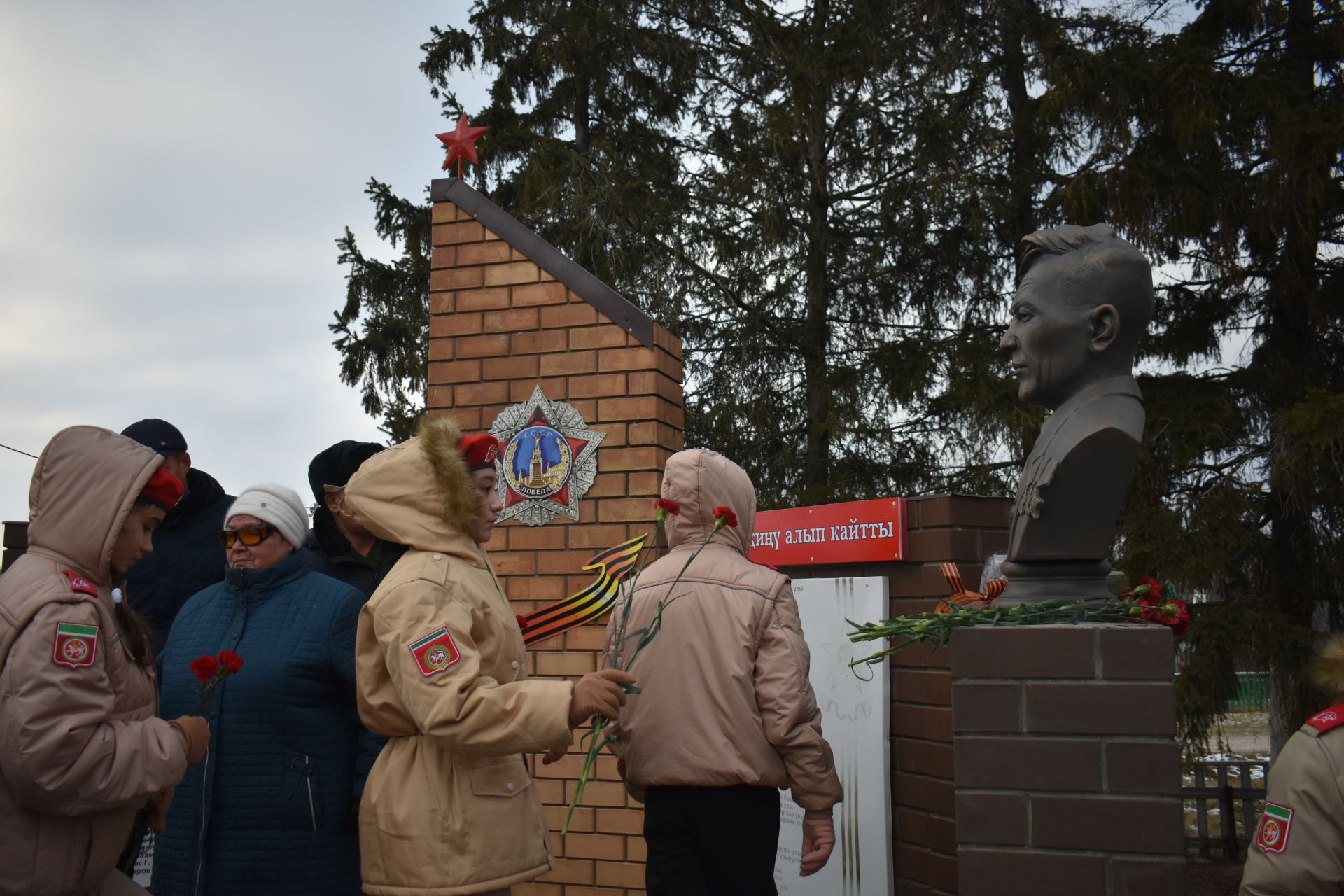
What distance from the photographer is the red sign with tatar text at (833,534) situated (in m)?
4.71

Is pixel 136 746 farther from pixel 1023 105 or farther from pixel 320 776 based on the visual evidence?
pixel 1023 105

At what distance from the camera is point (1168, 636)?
257cm

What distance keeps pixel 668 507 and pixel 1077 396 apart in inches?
45.5

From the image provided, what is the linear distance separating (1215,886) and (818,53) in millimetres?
7865

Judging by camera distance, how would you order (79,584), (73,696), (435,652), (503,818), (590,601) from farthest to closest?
(590,601) < (503,818) < (435,652) < (79,584) < (73,696)

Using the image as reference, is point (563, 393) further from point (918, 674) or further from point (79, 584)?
point (79, 584)

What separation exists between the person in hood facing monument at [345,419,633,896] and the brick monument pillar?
1453 millimetres

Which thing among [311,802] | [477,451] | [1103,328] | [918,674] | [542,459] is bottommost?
[311,802]

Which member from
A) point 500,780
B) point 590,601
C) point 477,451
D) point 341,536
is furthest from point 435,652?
point 590,601

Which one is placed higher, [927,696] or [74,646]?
[74,646]

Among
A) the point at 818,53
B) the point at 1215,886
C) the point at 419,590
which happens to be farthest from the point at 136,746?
the point at 818,53

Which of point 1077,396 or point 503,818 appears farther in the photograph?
point 1077,396

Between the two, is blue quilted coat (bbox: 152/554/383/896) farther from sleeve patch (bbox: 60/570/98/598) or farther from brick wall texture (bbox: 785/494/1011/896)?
brick wall texture (bbox: 785/494/1011/896)

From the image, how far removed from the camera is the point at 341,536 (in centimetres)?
384
